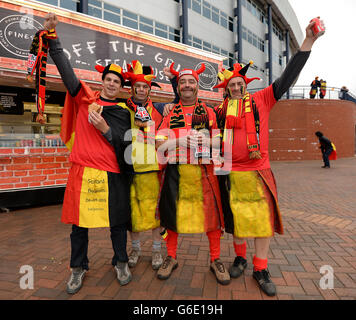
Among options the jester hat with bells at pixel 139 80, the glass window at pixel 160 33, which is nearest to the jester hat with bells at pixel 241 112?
the jester hat with bells at pixel 139 80

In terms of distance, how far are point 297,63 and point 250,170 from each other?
3.39ft

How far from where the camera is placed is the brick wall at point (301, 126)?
14.8 m

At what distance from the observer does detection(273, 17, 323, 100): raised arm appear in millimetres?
1913

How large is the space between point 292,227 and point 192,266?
214cm

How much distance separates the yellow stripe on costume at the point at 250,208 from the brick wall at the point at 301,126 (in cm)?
1411

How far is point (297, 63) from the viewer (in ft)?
6.53

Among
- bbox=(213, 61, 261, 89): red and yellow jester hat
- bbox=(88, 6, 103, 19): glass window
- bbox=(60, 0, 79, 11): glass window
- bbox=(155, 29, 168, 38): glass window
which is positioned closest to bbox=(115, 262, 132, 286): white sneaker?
bbox=(213, 61, 261, 89): red and yellow jester hat

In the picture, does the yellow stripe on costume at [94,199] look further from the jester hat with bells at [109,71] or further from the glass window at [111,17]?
the glass window at [111,17]

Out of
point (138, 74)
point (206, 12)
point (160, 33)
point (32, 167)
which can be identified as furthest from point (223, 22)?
point (138, 74)

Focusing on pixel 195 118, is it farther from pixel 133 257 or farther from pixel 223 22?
pixel 223 22

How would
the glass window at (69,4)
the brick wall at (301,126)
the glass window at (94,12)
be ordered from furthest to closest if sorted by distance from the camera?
the brick wall at (301,126), the glass window at (94,12), the glass window at (69,4)
